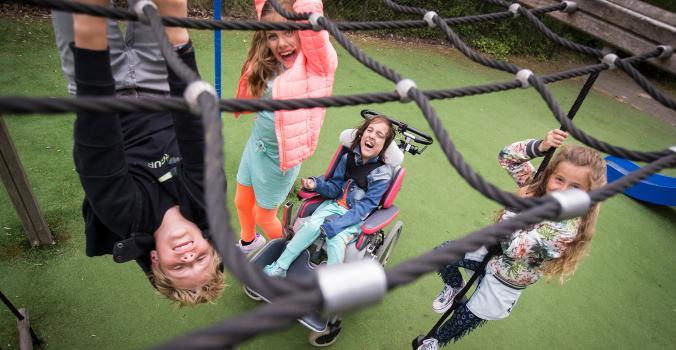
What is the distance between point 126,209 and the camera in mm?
919

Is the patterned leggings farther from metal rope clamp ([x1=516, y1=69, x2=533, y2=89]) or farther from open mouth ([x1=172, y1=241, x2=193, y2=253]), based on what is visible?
open mouth ([x1=172, y1=241, x2=193, y2=253])

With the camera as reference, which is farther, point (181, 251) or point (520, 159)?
point (520, 159)

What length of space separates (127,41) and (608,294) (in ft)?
8.07

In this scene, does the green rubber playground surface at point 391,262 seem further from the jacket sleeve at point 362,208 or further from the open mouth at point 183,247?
the open mouth at point 183,247

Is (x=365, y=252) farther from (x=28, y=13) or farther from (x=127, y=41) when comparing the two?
(x=28, y=13)

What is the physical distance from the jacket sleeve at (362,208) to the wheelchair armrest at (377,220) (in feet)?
0.11

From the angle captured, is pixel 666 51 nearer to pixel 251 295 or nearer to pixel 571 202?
pixel 571 202

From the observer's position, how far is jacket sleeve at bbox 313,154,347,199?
1.71m

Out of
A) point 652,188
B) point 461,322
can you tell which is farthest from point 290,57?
point 652,188

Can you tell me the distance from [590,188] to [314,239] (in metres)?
0.98

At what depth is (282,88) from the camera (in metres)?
1.37

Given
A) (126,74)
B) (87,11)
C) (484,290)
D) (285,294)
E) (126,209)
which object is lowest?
(484,290)

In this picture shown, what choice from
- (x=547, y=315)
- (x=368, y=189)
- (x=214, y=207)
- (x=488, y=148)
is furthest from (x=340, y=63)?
(x=214, y=207)

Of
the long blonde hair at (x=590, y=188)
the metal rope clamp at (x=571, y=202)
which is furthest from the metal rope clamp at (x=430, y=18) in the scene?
the metal rope clamp at (x=571, y=202)
